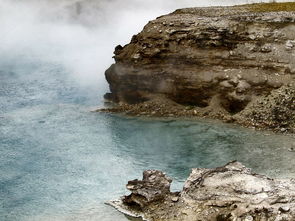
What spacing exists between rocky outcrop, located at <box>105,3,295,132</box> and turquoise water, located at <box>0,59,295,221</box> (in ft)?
7.83

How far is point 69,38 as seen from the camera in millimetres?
85188

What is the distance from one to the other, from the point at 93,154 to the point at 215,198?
12.5 meters

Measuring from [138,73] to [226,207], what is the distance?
23.2 m

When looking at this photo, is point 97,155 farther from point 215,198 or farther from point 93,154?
point 215,198

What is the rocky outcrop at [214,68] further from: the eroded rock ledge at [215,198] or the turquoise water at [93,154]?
the eroded rock ledge at [215,198]

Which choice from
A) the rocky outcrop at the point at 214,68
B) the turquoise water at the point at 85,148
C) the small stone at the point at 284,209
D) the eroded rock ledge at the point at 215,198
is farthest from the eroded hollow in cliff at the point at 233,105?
the small stone at the point at 284,209

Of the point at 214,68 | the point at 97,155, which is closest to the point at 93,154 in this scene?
the point at 97,155

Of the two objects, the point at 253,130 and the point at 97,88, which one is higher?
the point at 97,88

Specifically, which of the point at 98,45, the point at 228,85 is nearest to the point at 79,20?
the point at 98,45

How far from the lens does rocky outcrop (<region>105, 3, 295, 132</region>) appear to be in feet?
131

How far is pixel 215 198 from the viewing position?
2497 cm

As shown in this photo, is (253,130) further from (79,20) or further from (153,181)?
(79,20)

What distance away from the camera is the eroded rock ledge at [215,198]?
921 inches

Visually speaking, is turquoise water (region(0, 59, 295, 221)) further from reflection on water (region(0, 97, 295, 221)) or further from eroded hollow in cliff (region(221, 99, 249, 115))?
eroded hollow in cliff (region(221, 99, 249, 115))
